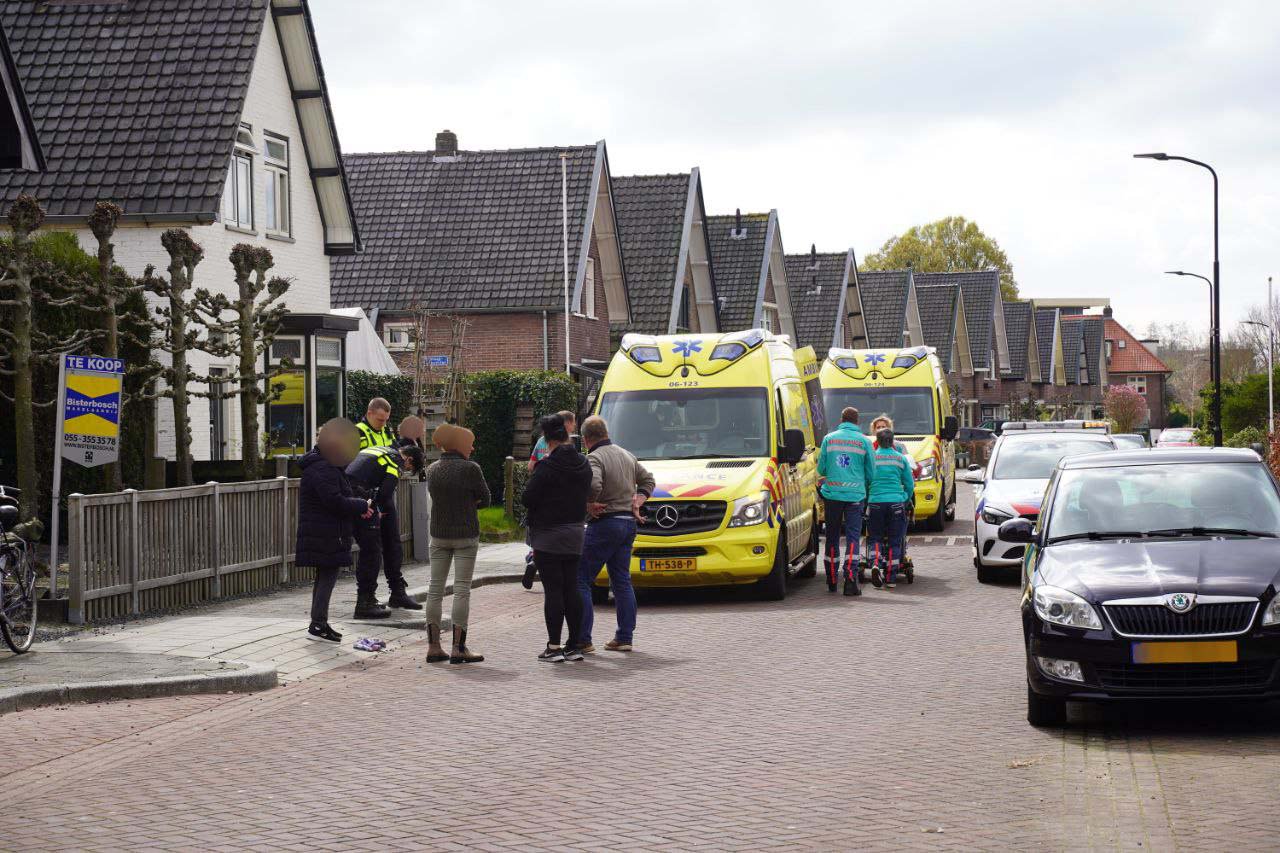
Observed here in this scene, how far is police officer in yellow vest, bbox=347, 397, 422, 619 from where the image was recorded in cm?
1413

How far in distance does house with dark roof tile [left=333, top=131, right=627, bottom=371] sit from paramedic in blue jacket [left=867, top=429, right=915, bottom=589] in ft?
55.4

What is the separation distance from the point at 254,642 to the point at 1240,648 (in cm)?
747

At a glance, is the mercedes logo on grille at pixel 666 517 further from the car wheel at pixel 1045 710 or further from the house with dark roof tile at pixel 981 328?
the house with dark roof tile at pixel 981 328

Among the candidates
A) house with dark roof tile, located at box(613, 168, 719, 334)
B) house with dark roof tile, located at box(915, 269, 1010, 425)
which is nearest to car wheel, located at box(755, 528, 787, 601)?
house with dark roof tile, located at box(613, 168, 719, 334)

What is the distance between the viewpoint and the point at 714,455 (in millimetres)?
16922

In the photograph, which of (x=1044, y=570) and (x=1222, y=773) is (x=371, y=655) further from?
(x=1222, y=773)

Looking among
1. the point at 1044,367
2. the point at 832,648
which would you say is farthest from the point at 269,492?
the point at 1044,367

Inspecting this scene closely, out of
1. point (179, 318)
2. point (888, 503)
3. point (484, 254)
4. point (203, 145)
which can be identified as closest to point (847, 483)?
point (888, 503)

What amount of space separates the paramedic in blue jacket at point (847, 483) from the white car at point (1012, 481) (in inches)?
59.3

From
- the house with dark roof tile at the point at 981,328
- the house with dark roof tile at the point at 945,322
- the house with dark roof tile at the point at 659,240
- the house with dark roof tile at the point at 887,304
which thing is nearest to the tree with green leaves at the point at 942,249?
the house with dark roof tile at the point at 981,328

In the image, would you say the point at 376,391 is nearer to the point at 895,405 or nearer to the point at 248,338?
the point at 895,405

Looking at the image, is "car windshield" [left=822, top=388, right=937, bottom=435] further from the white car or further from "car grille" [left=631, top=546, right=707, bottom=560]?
"car grille" [left=631, top=546, right=707, bottom=560]

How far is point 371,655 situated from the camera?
1278 cm

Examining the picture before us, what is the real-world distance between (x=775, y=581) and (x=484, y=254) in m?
21.0
